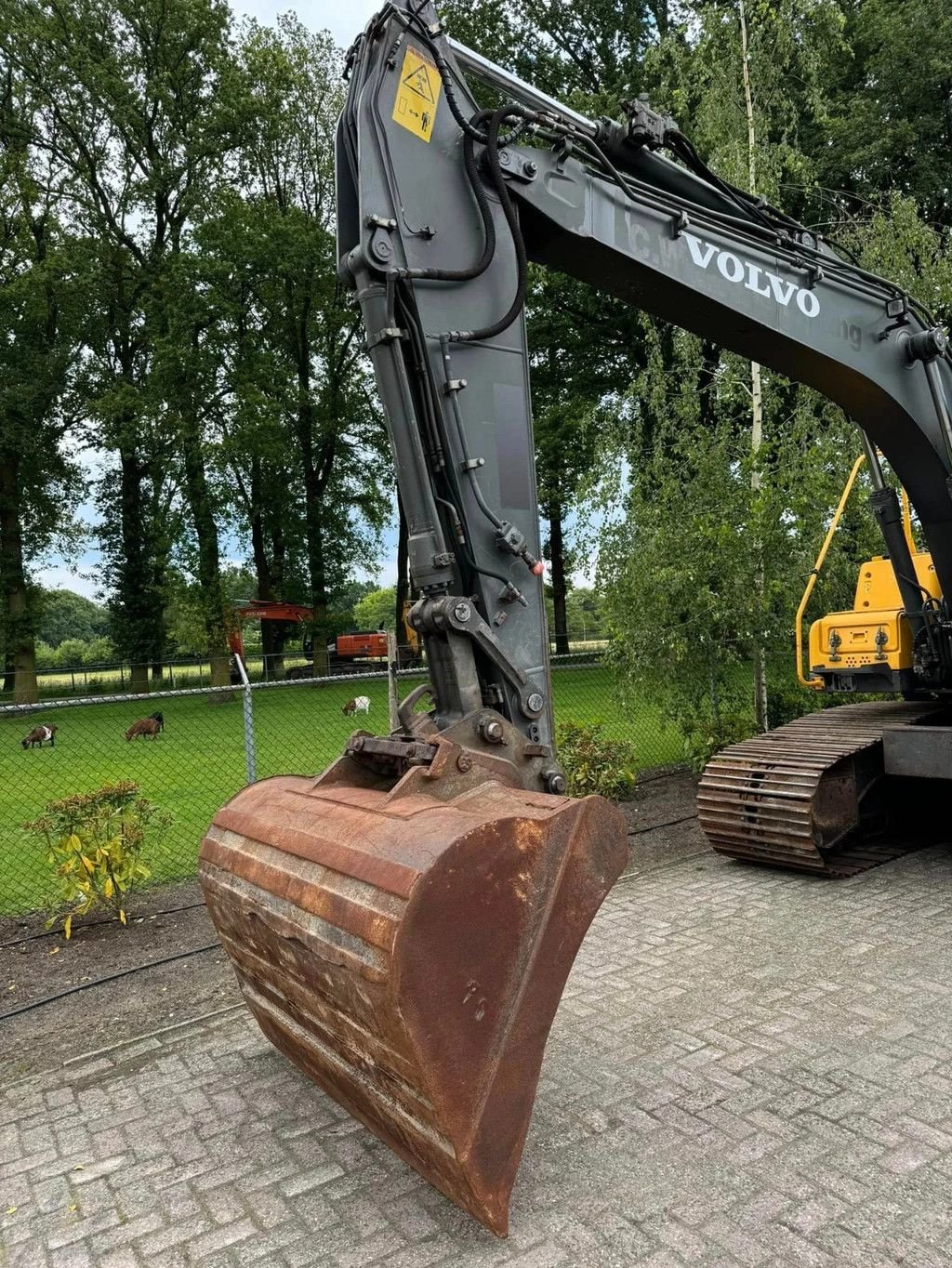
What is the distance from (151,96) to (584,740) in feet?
72.0

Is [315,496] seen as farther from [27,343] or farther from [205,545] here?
[27,343]

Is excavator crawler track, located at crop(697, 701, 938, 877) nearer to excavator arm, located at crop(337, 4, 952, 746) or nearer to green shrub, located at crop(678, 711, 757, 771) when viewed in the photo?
green shrub, located at crop(678, 711, 757, 771)

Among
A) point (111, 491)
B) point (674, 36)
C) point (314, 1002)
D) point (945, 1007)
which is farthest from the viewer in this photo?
point (111, 491)

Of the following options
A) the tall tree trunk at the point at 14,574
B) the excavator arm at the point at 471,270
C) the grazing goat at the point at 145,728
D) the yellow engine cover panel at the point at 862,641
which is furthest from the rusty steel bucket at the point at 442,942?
the tall tree trunk at the point at 14,574

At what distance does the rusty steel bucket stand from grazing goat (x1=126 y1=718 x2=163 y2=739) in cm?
1157

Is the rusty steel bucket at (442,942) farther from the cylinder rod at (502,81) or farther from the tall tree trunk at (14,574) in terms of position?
the tall tree trunk at (14,574)

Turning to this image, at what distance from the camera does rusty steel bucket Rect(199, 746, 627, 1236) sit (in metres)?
2.45

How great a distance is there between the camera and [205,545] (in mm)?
24500

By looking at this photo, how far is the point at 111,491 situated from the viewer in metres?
26.9

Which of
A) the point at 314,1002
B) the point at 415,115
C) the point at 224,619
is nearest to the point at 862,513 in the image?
the point at 415,115

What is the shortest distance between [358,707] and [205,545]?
12747mm

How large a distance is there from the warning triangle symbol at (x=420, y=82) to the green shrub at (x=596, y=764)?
583 centimetres

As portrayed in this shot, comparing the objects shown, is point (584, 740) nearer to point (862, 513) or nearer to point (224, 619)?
point (862, 513)

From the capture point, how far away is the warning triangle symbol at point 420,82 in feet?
10.8
